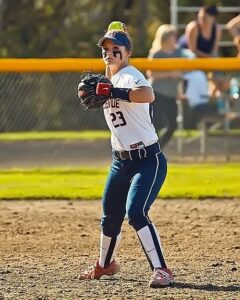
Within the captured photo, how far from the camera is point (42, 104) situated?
1534 centimetres

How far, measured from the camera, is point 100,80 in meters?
7.36

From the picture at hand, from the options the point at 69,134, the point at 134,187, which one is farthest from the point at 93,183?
the point at 134,187

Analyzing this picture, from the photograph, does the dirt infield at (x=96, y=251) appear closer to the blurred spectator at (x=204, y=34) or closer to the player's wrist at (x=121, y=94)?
the player's wrist at (x=121, y=94)

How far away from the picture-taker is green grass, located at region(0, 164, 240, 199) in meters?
12.7

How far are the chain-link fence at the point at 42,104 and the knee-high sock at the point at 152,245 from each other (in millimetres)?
7531

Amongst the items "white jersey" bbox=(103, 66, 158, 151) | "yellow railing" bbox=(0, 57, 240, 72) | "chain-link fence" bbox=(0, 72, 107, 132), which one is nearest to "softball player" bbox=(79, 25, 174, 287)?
"white jersey" bbox=(103, 66, 158, 151)

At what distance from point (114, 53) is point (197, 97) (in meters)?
8.74

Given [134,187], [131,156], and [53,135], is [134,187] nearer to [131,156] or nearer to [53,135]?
[131,156]

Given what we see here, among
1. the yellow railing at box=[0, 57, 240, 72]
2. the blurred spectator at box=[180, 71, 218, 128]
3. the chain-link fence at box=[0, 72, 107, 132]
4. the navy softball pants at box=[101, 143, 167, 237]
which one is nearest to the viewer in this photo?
the navy softball pants at box=[101, 143, 167, 237]

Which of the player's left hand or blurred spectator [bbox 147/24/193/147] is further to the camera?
blurred spectator [bbox 147/24/193/147]

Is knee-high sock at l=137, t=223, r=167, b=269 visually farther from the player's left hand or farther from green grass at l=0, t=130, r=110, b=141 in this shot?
green grass at l=0, t=130, r=110, b=141

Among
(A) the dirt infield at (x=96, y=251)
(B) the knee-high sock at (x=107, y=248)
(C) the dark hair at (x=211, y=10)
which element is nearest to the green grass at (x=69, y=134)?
(C) the dark hair at (x=211, y=10)

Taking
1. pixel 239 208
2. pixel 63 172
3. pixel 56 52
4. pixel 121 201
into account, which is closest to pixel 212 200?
pixel 239 208

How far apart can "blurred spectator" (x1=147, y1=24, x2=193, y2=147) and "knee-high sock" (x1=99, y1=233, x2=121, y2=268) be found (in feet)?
24.2
